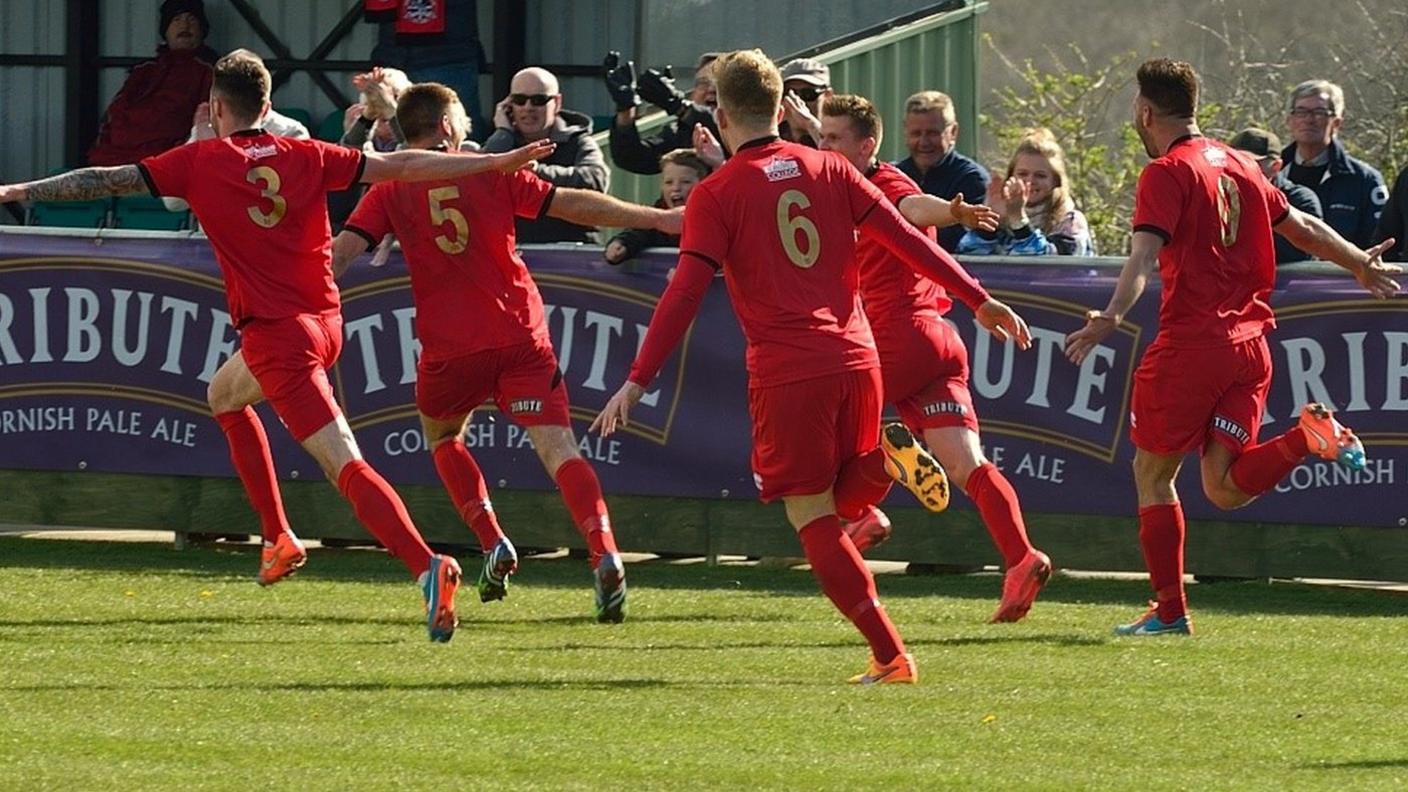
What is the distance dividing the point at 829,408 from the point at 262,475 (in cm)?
312

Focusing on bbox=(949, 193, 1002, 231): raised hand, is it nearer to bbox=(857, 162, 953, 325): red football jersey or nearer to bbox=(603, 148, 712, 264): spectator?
bbox=(857, 162, 953, 325): red football jersey

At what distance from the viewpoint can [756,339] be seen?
8.58 m

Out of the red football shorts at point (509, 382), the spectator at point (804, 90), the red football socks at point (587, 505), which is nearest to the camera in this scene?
the red football socks at point (587, 505)

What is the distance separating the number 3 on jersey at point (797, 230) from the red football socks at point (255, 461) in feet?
10.1

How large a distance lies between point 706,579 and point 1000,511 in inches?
94.6

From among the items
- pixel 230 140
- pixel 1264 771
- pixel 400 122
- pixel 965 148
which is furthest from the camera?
pixel 965 148

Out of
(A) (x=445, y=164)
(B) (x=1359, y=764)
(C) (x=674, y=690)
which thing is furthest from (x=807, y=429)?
(B) (x=1359, y=764)

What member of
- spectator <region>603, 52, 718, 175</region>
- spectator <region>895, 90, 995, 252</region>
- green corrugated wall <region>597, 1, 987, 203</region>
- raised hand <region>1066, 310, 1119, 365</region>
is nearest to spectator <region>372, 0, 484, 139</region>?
green corrugated wall <region>597, 1, 987, 203</region>

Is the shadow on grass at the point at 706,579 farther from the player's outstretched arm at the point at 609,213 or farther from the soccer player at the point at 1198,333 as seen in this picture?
the player's outstretched arm at the point at 609,213

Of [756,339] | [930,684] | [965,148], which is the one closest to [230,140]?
[756,339]

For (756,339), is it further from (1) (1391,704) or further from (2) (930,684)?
(1) (1391,704)

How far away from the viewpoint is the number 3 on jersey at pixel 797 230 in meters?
8.48

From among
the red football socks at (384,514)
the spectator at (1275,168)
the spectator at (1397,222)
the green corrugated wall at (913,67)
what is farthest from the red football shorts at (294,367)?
the green corrugated wall at (913,67)

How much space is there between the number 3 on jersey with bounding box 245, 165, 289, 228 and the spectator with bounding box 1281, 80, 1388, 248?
517 centimetres
